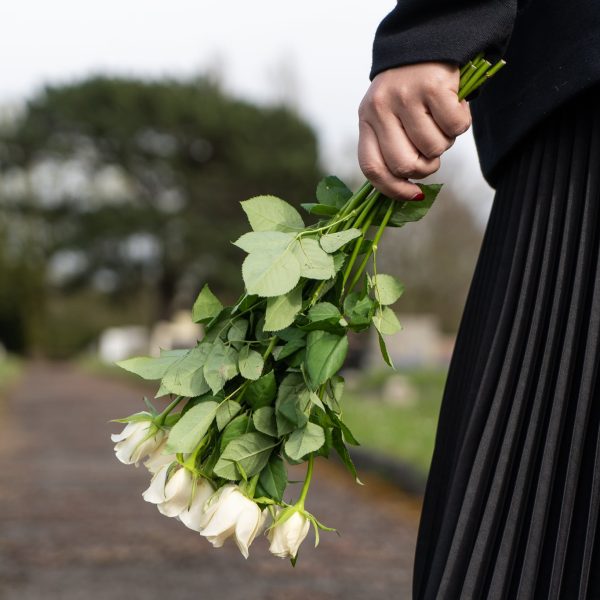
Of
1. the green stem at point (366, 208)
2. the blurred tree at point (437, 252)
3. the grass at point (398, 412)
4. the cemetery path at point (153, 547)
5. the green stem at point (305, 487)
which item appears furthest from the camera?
the blurred tree at point (437, 252)

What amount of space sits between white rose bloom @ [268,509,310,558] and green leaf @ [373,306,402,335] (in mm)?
291

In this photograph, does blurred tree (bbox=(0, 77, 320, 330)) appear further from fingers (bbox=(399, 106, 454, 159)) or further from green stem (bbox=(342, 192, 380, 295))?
fingers (bbox=(399, 106, 454, 159))

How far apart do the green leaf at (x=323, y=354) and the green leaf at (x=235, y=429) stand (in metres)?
0.13

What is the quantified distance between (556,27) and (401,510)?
12.7 ft

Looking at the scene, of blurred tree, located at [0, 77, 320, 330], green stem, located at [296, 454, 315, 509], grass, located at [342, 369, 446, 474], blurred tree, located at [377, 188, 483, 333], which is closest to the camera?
green stem, located at [296, 454, 315, 509]

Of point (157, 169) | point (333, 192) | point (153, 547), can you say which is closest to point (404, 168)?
point (333, 192)

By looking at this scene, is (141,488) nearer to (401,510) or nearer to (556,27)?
(401,510)

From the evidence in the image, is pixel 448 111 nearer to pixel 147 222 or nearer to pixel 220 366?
pixel 220 366

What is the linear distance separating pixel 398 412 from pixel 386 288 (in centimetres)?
770

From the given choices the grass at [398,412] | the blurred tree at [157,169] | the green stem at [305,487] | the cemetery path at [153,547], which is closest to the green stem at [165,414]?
the green stem at [305,487]

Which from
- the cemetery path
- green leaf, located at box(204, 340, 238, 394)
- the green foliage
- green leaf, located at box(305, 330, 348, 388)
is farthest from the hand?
the cemetery path

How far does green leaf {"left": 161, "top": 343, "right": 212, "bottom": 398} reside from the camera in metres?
1.33

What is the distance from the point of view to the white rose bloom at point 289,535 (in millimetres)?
1243

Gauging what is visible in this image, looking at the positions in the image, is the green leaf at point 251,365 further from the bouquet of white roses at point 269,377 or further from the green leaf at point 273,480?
the green leaf at point 273,480
